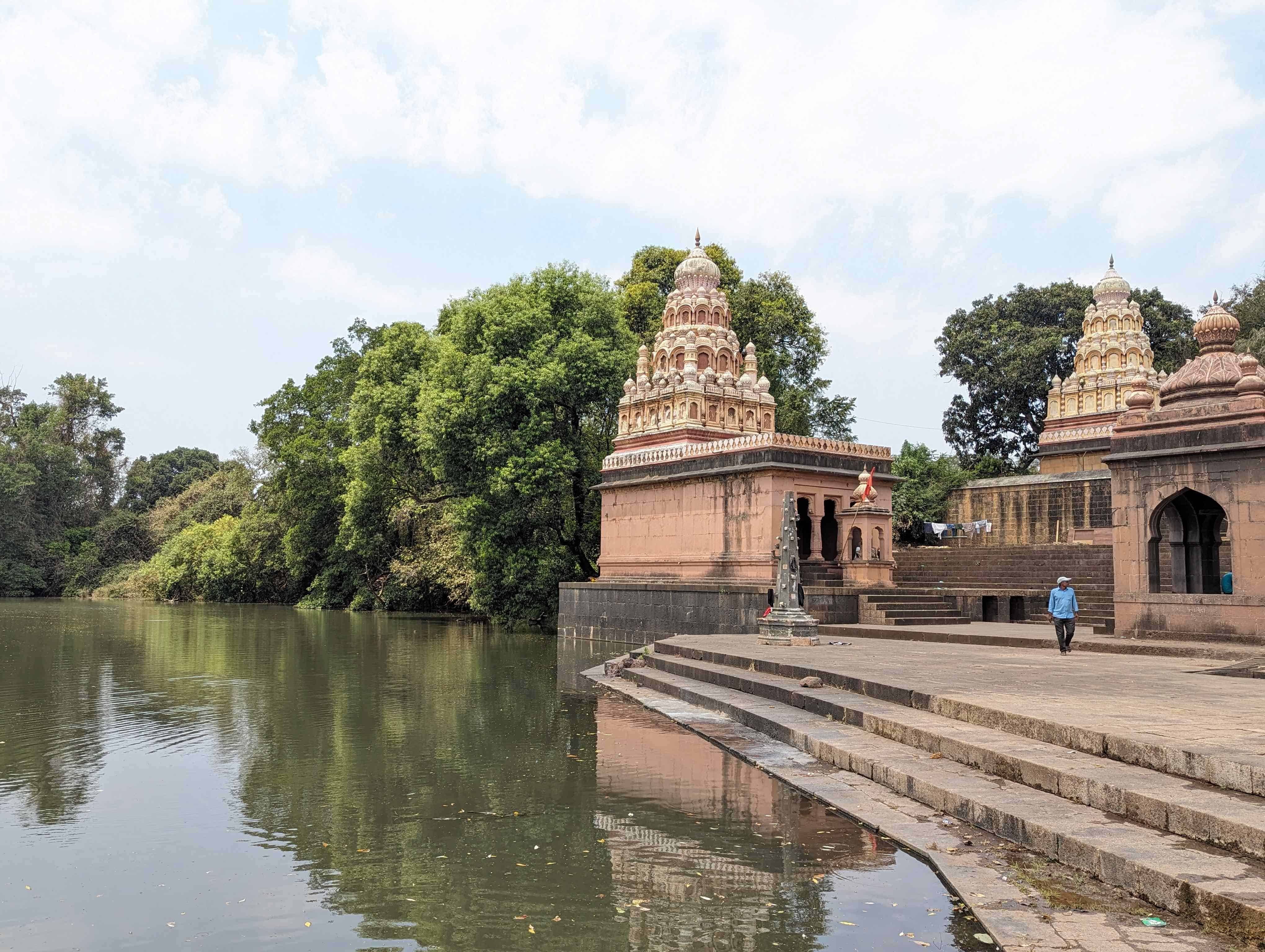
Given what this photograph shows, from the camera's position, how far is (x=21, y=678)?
52.4ft

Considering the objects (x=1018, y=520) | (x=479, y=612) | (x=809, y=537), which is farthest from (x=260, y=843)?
(x=479, y=612)

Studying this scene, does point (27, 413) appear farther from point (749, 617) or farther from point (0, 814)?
point (0, 814)

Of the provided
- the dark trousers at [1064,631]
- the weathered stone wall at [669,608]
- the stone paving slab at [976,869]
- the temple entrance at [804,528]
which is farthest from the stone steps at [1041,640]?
the stone paving slab at [976,869]

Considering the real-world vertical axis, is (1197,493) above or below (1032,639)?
above

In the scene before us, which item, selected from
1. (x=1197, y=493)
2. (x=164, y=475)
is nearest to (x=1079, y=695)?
(x=1197, y=493)

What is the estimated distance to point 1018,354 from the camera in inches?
1654

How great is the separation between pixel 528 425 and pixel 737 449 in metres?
7.18

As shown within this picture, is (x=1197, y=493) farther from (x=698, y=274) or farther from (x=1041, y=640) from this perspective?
(x=698, y=274)

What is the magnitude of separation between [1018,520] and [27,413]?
189 feet

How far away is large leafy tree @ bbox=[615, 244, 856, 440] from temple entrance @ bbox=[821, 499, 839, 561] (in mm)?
9485

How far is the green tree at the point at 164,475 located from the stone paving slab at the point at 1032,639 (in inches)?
2292

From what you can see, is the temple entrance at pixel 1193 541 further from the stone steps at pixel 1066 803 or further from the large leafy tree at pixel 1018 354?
the large leafy tree at pixel 1018 354

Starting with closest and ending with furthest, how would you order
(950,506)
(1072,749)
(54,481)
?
1. (1072,749)
2. (950,506)
3. (54,481)

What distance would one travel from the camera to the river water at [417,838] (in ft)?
16.2
